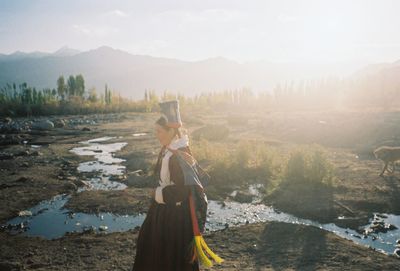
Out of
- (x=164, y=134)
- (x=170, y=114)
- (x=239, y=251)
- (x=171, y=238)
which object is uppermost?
(x=170, y=114)

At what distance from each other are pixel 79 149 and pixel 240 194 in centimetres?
1347

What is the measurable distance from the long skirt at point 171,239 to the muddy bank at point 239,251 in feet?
8.57

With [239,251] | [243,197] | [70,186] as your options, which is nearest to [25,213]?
[70,186]

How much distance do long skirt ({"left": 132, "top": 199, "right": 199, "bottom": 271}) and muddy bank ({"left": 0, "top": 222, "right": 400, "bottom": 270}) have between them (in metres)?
2.61

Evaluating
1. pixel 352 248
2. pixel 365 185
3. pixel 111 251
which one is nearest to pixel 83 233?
pixel 111 251

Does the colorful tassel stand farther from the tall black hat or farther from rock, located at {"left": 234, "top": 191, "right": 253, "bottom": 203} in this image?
rock, located at {"left": 234, "top": 191, "right": 253, "bottom": 203}

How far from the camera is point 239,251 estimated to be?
24.2 ft

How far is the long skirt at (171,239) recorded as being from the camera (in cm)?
420

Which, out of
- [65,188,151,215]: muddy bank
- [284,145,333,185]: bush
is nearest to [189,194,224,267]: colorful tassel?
[65,188,151,215]: muddy bank

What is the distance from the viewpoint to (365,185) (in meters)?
12.4

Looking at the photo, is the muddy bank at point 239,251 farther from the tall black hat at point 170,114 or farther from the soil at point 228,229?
the tall black hat at point 170,114

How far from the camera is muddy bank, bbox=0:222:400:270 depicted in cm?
673

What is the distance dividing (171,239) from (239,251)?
11.7 feet

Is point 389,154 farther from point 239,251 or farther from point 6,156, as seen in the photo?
point 6,156
